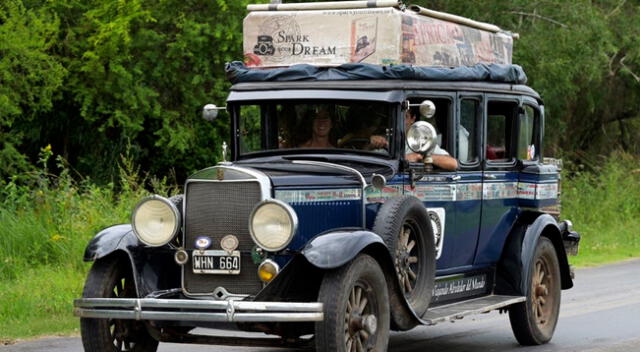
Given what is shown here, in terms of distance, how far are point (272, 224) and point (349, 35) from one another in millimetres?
1880

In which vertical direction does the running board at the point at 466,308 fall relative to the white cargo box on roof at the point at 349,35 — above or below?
below

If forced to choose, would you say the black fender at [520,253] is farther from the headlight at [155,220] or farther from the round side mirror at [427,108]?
the headlight at [155,220]

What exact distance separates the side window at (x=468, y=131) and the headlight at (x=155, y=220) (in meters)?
2.53

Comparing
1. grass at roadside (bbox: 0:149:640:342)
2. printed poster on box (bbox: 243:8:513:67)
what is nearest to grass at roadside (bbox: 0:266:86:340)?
grass at roadside (bbox: 0:149:640:342)

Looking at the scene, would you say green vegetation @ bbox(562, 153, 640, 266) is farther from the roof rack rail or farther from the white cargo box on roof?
the roof rack rail

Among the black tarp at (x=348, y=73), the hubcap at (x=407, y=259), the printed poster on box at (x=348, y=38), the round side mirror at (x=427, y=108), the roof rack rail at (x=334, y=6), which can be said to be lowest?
the hubcap at (x=407, y=259)

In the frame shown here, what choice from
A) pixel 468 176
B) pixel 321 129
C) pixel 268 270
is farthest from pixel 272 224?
pixel 468 176

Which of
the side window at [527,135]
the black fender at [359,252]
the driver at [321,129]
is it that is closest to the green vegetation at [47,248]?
the driver at [321,129]

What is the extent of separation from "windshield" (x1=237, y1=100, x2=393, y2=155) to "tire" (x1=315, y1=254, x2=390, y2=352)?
4.48 ft

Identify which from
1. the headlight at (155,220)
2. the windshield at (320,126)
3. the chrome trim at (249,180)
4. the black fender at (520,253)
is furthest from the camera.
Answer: the black fender at (520,253)

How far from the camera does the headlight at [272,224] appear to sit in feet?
25.4

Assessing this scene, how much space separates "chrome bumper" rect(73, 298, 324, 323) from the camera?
7371 mm

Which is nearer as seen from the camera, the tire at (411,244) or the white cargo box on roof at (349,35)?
the tire at (411,244)

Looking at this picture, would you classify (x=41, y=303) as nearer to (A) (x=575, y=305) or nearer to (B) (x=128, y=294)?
(B) (x=128, y=294)
